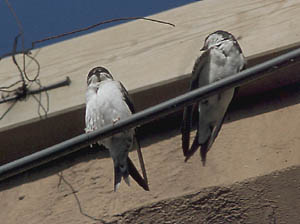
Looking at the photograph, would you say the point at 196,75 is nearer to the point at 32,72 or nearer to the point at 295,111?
the point at 295,111

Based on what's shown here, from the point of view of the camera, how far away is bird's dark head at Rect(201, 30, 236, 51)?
6.08ft

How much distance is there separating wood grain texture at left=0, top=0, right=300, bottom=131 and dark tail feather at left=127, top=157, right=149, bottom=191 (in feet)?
0.91

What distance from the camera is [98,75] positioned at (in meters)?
1.90

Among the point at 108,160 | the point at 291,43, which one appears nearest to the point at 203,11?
the point at 291,43

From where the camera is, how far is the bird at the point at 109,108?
182 cm

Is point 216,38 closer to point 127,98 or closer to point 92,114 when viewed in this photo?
point 127,98

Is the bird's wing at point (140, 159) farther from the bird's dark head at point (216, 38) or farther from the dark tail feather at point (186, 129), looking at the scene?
the bird's dark head at point (216, 38)

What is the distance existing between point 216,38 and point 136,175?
536mm

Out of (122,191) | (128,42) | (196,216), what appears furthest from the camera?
(128,42)

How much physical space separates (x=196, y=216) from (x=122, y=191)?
0.89 ft

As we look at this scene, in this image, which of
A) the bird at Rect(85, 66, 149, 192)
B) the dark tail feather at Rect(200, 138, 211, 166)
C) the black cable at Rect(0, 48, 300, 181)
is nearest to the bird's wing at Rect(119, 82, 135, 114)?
the bird at Rect(85, 66, 149, 192)

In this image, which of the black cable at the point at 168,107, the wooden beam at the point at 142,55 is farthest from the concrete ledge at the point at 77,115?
the black cable at the point at 168,107

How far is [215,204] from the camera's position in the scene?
1573 mm

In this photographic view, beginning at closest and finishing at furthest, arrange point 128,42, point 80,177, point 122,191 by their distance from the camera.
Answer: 1. point 122,191
2. point 80,177
3. point 128,42
